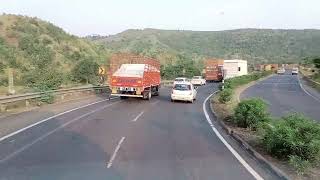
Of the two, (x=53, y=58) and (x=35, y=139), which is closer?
(x=35, y=139)

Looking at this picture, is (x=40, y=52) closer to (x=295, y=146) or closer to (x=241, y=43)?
(x=295, y=146)

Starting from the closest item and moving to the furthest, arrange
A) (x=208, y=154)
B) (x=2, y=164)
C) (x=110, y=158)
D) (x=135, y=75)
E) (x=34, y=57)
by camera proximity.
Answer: (x=2, y=164), (x=110, y=158), (x=208, y=154), (x=135, y=75), (x=34, y=57)

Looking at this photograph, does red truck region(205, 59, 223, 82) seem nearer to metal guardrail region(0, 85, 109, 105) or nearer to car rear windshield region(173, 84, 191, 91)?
metal guardrail region(0, 85, 109, 105)

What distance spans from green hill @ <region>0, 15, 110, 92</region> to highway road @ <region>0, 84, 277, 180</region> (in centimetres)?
2144

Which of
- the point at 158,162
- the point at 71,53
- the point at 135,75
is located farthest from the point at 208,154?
the point at 71,53

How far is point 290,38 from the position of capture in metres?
193

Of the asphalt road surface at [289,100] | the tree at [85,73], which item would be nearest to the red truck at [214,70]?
the tree at [85,73]

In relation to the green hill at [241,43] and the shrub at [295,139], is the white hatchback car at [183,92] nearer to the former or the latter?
the shrub at [295,139]

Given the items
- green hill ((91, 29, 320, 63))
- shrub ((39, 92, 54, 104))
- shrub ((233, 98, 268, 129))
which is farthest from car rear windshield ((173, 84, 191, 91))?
green hill ((91, 29, 320, 63))

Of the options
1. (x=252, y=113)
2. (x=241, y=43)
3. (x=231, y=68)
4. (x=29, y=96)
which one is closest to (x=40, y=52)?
(x=231, y=68)

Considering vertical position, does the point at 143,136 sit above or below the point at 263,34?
below

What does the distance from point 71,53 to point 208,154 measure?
62981mm

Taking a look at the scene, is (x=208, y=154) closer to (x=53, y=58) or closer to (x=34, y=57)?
(x=34, y=57)

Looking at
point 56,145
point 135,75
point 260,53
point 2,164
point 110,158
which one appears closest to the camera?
point 2,164
